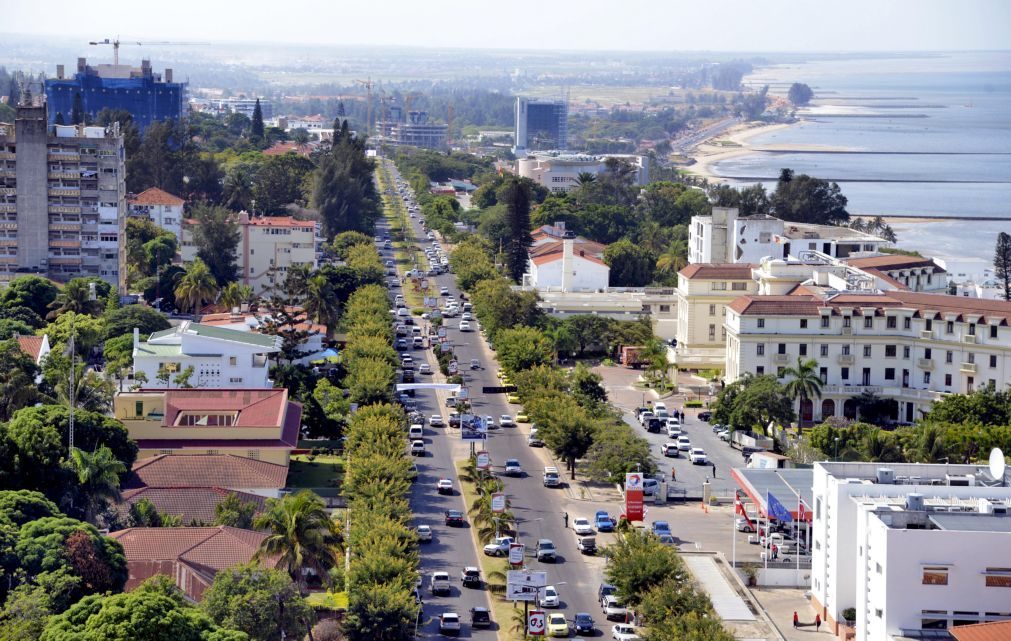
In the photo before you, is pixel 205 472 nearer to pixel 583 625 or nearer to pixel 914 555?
pixel 583 625

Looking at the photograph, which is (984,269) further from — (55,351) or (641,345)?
(55,351)

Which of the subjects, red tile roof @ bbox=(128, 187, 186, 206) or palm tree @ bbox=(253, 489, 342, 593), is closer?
palm tree @ bbox=(253, 489, 342, 593)

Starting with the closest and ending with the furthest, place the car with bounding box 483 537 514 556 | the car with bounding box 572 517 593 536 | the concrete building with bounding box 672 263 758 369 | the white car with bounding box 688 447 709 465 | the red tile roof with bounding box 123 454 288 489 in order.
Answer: the car with bounding box 483 537 514 556, the car with bounding box 572 517 593 536, the red tile roof with bounding box 123 454 288 489, the white car with bounding box 688 447 709 465, the concrete building with bounding box 672 263 758 369

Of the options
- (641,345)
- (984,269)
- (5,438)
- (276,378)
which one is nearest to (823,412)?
(641,345)

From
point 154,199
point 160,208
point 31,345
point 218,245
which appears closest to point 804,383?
point 31,345

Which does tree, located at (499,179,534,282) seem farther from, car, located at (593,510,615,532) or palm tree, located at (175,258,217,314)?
car, located at (593,510,615,532)

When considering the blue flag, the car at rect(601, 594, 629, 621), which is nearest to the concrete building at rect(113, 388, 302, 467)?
the blue flag

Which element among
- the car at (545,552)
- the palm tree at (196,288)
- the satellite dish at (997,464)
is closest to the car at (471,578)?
the car at (545,552)
